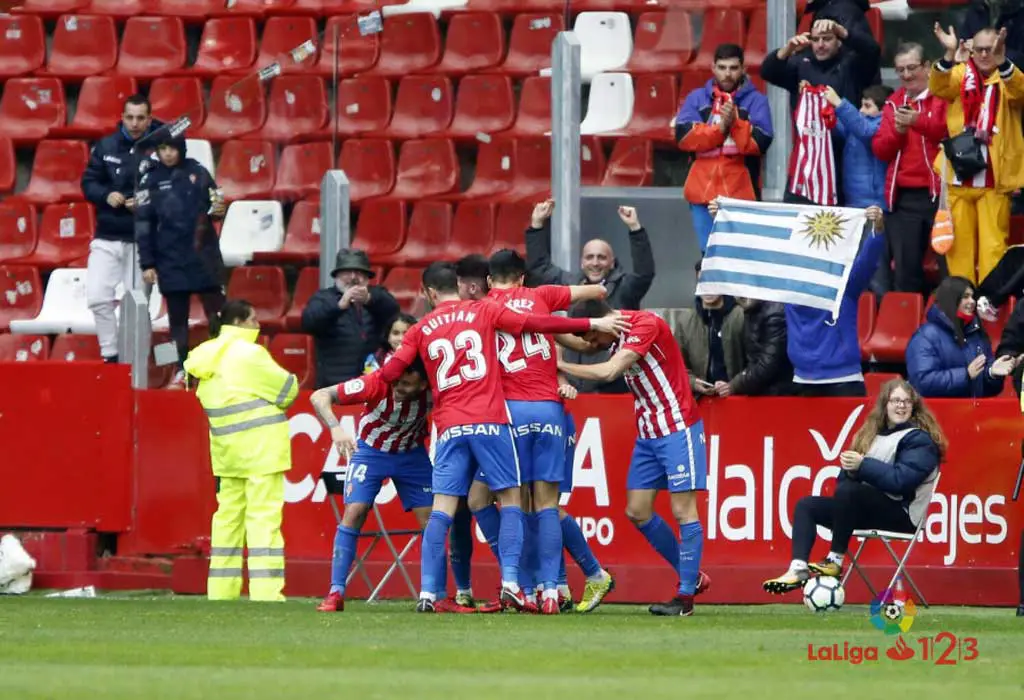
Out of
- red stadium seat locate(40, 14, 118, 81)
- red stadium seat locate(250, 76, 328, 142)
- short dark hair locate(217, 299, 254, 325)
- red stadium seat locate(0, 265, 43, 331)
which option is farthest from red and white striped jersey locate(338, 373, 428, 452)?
red stadium seat locate(40, 14, 118, 81)

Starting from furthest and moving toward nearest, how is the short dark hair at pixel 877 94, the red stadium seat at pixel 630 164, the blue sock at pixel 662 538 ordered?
the short dark hair at pixel 877 94
the red stadium seat at pixel 630 164
the blue sock at pixel 662 538

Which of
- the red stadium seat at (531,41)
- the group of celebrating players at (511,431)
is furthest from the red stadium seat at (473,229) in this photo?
the group of celebrating players at (511,431)

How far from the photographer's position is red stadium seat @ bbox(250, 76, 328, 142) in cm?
1547

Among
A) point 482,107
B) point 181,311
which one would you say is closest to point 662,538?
point 181,311

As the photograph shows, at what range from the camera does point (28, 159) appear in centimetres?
1928

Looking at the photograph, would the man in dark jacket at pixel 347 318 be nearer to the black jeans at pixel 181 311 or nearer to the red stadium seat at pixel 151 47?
the black jeans at pixel 181 311

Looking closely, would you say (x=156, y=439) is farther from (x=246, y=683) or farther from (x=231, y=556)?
(x=246, y=683)

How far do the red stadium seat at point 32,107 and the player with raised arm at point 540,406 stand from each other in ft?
27.7

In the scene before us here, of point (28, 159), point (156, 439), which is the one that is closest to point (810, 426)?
point (156, 439)

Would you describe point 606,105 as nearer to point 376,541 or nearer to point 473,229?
point 473,229

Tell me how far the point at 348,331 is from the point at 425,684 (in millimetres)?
6904

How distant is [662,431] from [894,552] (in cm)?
260

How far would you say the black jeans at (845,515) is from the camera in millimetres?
12906

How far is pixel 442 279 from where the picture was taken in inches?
478
